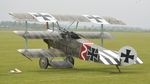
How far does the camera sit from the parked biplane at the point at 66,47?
59.6 ft

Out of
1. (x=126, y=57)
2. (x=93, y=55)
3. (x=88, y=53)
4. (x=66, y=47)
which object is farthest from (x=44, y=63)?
(x=126, y=57)

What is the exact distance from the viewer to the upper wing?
19.7m

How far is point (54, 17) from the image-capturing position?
20.9 metres

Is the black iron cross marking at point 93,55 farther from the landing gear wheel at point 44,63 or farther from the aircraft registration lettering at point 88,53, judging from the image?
the landing gear wheel at point 44,63

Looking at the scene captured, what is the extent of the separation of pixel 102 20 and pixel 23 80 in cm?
781

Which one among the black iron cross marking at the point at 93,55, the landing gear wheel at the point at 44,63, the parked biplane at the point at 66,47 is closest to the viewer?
the parked biplane at the point at 66,47

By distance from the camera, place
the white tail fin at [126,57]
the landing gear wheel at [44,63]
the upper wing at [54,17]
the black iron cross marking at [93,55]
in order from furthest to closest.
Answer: the landing gear wheel at [44,63] < the upper wing at [54,17] < the black iron cross marking at [93,55] < the white tail fin at [126,57]

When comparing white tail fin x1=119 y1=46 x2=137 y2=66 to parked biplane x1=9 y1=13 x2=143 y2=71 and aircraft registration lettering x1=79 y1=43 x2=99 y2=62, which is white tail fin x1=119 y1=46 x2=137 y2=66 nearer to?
parked biplane x1=9 y1=13 x2=143 y2=71

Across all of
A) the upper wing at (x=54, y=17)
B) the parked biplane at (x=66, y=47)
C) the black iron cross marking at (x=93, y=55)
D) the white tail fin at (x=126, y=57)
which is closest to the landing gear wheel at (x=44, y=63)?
the parked biplane at (x=66, y=47)

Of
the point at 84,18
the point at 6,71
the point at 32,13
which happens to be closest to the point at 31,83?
the point at 6,71

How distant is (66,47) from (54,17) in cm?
149

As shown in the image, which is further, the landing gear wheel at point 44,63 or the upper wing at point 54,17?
the landing gear wheel at point 44,63

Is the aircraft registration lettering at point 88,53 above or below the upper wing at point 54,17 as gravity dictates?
below

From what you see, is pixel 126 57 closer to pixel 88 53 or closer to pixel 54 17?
pixel 88 53
